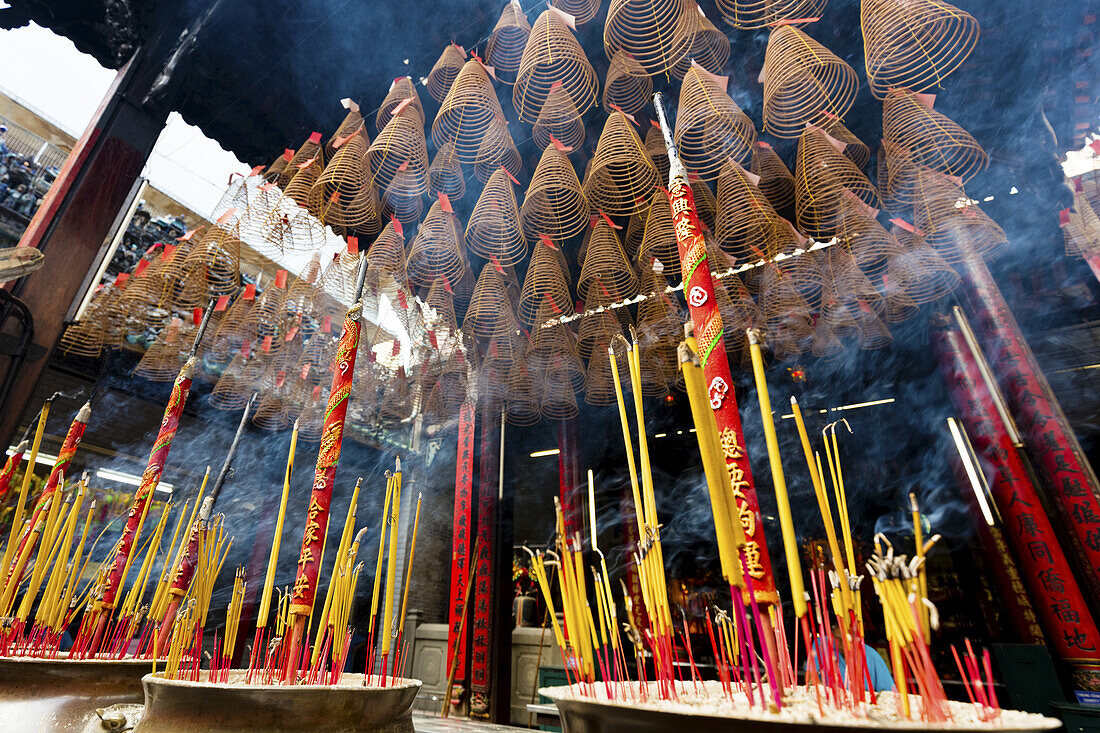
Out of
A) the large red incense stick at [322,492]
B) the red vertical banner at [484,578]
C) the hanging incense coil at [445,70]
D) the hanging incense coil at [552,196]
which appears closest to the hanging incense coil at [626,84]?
the hanging incense coil at [552,196]

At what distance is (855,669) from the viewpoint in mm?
803

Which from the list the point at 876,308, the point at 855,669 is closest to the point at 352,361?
the point at 855,669

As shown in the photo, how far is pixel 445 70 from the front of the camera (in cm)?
274

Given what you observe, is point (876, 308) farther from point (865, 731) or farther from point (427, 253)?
point (865, 731)

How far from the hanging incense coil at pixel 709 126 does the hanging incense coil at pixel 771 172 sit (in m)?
0.45

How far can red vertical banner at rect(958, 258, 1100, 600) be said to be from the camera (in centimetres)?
324

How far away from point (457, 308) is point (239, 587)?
10.9 ft

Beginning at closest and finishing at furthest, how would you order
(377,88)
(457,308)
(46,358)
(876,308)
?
1. (46,358)
2. (377,88)
3. (876,308)
4. (457,308)

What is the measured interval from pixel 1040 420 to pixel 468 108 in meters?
4.25

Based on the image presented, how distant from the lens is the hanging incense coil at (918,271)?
11.5 feet

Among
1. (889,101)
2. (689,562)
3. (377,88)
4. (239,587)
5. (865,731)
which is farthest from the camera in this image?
(689,562)

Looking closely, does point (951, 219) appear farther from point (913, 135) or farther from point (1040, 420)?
point (1040, 420)

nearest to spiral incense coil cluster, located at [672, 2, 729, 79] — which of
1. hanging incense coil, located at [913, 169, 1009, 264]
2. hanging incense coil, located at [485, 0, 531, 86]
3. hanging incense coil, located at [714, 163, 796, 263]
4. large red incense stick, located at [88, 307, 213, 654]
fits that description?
hanging incense coil, located at [714, 163, 796, 263]

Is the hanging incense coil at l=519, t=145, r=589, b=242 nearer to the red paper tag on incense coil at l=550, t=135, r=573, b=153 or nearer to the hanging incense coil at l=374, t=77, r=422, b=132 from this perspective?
the red paper tag on incense coil at l=550, t=135, r=573, b=153
